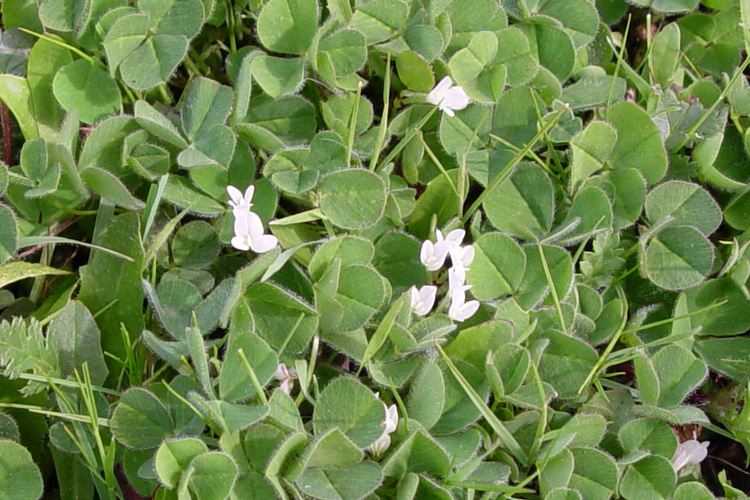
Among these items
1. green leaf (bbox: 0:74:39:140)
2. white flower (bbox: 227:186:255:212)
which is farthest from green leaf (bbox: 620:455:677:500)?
green leaf (bbox: 0:74:39:140)

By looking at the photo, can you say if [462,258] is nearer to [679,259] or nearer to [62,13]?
[679,259]

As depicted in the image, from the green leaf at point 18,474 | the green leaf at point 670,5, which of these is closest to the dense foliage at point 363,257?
the green leaf at point 18,474

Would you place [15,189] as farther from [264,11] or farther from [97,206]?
[264,11]

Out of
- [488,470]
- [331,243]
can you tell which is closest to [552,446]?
[488,470]

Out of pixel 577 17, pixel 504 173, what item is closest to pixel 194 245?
pixel 504 173

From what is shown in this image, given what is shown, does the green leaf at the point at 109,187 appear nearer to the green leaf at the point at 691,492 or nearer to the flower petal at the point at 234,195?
the flower petal at the point at 234,195

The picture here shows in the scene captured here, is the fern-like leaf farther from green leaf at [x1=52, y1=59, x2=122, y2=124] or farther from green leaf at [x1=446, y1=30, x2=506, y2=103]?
green leaf at [x1=446, y1=30, x2=506, y2=103]
